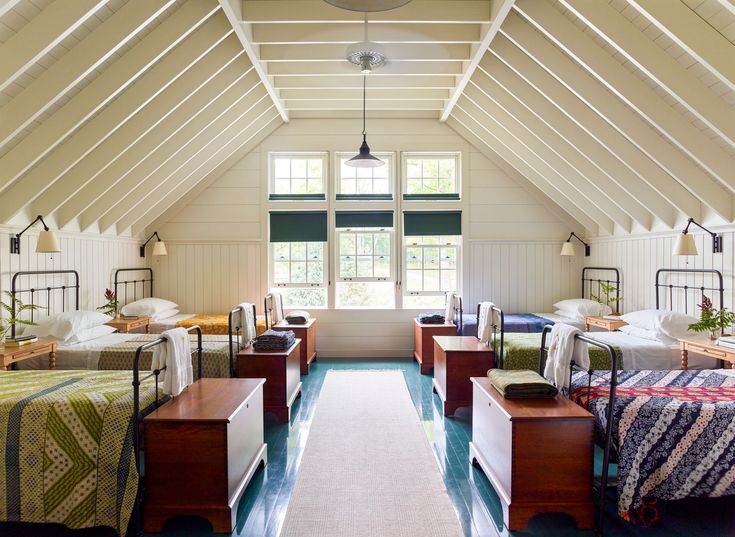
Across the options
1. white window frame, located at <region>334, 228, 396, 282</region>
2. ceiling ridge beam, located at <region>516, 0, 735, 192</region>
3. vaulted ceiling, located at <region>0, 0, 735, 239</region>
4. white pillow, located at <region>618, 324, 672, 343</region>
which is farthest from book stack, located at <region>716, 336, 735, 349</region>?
white window frame, located at <region>334, 228, 396, 282</region>

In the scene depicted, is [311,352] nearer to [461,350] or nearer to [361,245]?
[361,245]

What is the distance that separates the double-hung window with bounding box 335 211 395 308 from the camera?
678 centimetres

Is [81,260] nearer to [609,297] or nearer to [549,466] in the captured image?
[549,466]

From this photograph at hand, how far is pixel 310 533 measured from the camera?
7.85ft

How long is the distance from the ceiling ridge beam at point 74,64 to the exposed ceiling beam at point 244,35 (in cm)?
56

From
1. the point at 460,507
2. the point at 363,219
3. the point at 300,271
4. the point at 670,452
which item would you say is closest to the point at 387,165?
the point at 363,219

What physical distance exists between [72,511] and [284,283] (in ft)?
15.1

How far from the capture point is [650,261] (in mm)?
5301

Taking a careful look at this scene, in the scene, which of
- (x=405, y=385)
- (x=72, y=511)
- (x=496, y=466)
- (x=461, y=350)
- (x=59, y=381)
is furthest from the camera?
(x=405, y=385)

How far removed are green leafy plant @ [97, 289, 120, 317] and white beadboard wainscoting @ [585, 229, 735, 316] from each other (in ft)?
21.9

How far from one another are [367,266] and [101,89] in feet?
13.7

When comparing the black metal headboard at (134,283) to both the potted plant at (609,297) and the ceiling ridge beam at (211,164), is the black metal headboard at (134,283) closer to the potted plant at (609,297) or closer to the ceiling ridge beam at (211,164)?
the ceiling ridge beam at (211,164)

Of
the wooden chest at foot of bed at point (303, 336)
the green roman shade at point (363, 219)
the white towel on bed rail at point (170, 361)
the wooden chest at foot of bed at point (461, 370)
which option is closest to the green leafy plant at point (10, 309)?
the white towel on bed rail at point (170, 361)

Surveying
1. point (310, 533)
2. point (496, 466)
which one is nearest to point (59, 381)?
point (310, 533)
